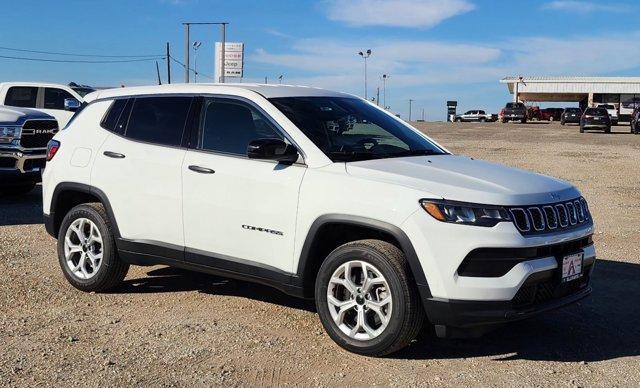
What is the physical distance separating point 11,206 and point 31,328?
695cm

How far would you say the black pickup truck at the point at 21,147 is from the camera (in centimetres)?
1145

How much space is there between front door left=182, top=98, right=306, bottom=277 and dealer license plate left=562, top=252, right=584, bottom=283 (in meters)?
1.78

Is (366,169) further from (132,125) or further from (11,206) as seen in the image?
(11,206)

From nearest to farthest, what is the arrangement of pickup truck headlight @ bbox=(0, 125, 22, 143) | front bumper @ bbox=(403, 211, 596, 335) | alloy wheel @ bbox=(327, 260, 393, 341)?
front bumper @ bbox=(403, 211, 596, 335), alloy wheel @ bbox=(327, 260, 393, 341), pickup truck headlight @ bbox=(0, 125, 22, 143)

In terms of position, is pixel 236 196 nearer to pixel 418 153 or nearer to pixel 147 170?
pixel 147 170

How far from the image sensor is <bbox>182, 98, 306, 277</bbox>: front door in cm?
513

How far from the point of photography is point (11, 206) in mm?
11727

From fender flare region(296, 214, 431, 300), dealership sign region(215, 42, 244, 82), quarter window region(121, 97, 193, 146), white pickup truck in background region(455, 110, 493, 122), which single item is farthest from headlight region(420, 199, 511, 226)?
white pickup truck in background region(455, 110, 493, 122)

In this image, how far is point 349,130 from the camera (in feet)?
18.4

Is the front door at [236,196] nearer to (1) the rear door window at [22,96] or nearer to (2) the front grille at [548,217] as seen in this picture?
(2) the front grille at [548,217]

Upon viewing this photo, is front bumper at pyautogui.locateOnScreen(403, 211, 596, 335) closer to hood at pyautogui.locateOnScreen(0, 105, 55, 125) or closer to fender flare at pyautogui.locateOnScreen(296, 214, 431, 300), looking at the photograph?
fender flare at pyautogui.locateOnScreen(296, 214, 431, 300)

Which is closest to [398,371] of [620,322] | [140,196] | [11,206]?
[620,322]

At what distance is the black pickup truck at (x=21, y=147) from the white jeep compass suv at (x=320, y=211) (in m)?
5.30

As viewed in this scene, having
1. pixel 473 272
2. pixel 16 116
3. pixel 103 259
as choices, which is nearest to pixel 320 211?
pixel 473 272
